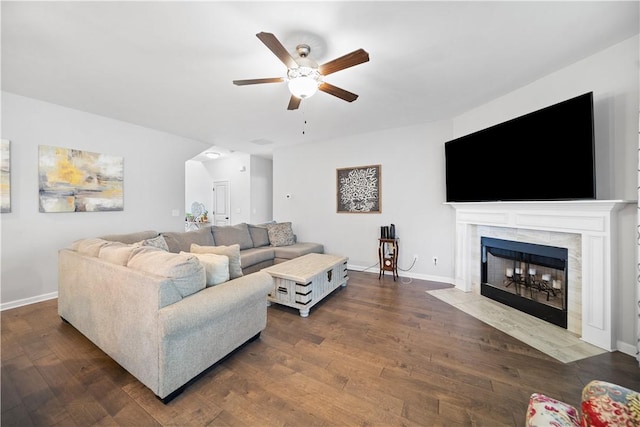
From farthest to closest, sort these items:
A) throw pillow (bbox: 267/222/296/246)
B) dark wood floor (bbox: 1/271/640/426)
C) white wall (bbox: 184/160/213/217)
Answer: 1. white wall (bbox: 184/160/213/217)
2. throw pillow (bbox: 267/222/296/246)
3. dark wood floor (bbox: 1/271/640/426)

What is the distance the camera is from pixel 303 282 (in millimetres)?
2678

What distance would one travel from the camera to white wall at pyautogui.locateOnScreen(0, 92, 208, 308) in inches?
115

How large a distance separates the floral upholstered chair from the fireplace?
1.96 m

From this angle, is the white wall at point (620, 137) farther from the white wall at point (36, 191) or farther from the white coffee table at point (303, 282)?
the white wall at point (36, 191)

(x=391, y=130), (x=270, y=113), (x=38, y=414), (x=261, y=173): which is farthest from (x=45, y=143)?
(x=391, y=130)

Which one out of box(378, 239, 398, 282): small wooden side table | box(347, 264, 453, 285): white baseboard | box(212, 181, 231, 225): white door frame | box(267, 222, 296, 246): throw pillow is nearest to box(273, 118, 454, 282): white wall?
box(347, 264, 453, 285): white baseboard

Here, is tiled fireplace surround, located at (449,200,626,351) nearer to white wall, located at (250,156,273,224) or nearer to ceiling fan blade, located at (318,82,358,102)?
ceiling fan blade, located at (318,82,358,102)

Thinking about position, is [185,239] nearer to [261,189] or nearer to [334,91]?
[334,91]

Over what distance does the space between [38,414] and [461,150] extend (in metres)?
4.67

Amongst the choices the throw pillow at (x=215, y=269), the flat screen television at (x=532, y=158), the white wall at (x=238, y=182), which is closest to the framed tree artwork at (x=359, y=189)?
the flat screen television at (x=532, y=158)

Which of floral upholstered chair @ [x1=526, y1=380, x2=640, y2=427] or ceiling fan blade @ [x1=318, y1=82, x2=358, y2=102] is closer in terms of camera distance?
floral upholstered chair @ [x1=526, y1=380, x2=640, y2=427]

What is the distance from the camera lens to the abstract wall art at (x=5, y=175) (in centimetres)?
280

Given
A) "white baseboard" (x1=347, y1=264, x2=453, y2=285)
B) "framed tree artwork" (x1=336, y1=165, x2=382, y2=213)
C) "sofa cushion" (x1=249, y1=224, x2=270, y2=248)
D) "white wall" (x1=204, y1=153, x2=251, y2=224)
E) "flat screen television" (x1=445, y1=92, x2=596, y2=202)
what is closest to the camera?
"flat screen television" (x1=445, y1=92, x2=596, y2=202)

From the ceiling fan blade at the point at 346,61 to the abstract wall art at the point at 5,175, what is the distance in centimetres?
383
